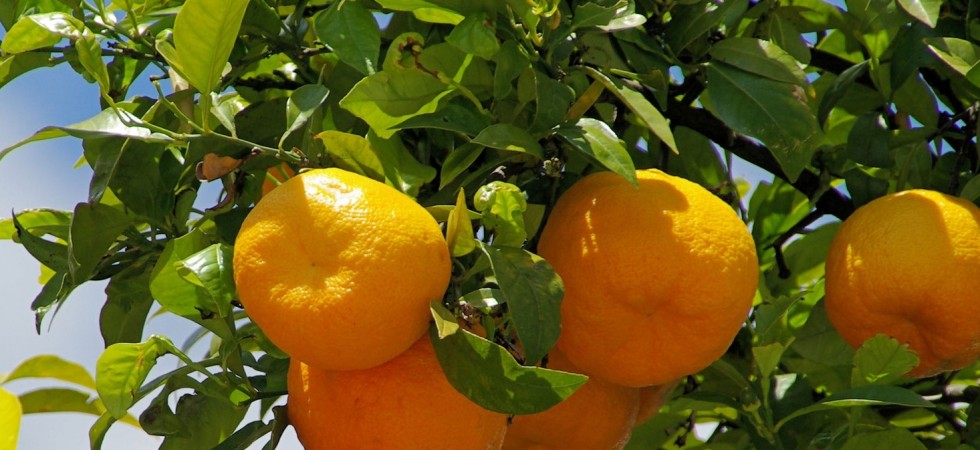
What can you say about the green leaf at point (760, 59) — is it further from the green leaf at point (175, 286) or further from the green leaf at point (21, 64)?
the green leaf at point (21, 64)

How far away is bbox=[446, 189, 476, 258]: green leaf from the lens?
1082mm

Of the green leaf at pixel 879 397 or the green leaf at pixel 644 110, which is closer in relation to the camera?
the green leaf at pixel 644 110

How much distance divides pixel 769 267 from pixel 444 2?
2.66 ft

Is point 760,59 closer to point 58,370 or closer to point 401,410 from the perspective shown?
point 401,410

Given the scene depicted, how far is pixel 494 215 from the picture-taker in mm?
1122

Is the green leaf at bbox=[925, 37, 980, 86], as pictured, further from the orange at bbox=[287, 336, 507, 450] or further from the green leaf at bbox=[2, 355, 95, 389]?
the green leaf at bbox=[2, 355, 95, 389]

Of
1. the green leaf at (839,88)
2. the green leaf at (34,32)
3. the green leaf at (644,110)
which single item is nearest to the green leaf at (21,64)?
the green leaf at (34,32)

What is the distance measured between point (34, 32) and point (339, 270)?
0.53m

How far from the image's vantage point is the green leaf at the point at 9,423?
87 cm

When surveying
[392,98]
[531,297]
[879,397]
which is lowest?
[879,397]

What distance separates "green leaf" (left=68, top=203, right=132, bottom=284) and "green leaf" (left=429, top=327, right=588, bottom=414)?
0.49m

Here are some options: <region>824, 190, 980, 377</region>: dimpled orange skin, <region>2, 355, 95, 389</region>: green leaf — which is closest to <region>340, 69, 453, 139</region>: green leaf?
<region>824, 190, 980, 377</region>: dimpled orange skin

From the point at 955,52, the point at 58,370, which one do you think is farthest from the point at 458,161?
the point at 58,370

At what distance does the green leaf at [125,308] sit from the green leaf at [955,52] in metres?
1.03
